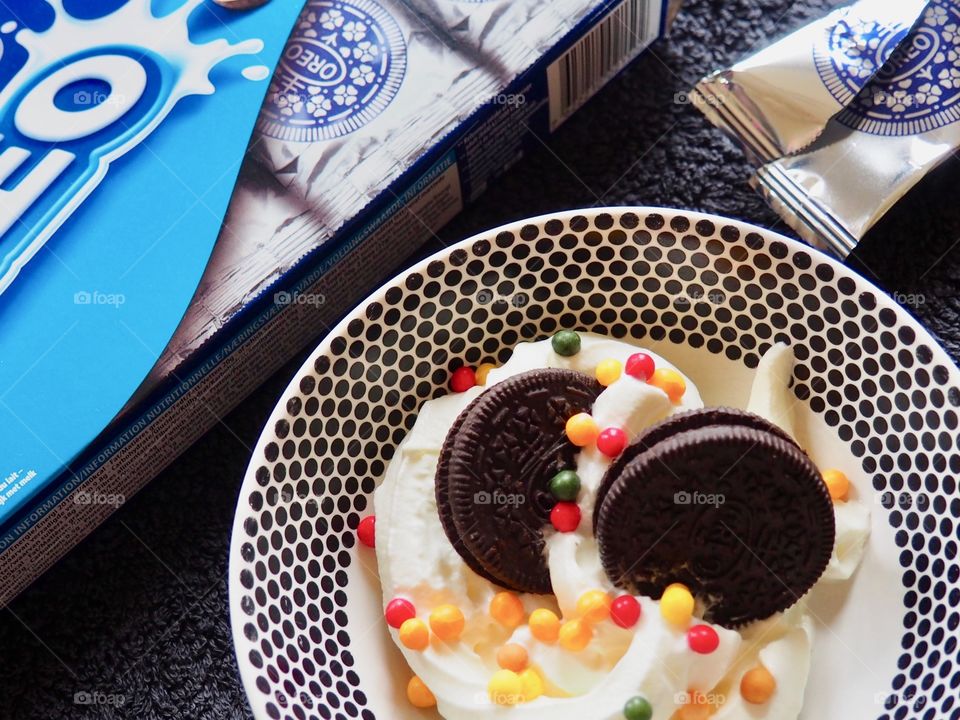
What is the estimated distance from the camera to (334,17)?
1.11 meters

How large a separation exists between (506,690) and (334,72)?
66 centimetres

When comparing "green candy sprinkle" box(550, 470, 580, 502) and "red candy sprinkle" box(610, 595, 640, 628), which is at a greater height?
"green candy sprinkle" box(550, 470, 580, 502)

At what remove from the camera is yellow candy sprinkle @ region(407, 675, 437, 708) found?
913 millimetres

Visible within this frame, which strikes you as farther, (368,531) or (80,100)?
(80,100)

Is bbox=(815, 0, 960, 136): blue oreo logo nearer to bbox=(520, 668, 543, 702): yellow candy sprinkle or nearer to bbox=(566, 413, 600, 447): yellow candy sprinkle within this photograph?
bbox=(566, 413, 600, 447): yellow candy sprinkle

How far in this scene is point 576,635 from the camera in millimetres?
850

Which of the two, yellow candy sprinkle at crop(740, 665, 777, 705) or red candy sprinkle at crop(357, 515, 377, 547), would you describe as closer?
yellow candy sprinkle at crop(740, 665, 777, 705)

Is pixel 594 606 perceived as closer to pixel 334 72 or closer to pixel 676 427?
pixel 676 427

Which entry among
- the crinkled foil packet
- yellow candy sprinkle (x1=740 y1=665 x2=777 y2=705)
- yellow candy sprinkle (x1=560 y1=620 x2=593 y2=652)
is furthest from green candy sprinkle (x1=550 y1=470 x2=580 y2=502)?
the crinkled foil packet

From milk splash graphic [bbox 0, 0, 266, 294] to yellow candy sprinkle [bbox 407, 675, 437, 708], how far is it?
0.57 meters

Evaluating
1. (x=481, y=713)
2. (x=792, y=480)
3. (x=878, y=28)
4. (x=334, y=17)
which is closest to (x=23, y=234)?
(x=334, y=17)

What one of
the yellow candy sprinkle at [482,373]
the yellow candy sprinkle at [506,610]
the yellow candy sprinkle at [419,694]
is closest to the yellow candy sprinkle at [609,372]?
the yellow candy sprinkle at [482,373]

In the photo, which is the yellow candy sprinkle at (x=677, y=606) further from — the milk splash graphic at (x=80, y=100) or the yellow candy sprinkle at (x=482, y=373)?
the milk splash graphic at (x=80, y=100)

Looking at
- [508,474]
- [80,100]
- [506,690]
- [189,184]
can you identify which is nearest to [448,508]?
[508,474]
